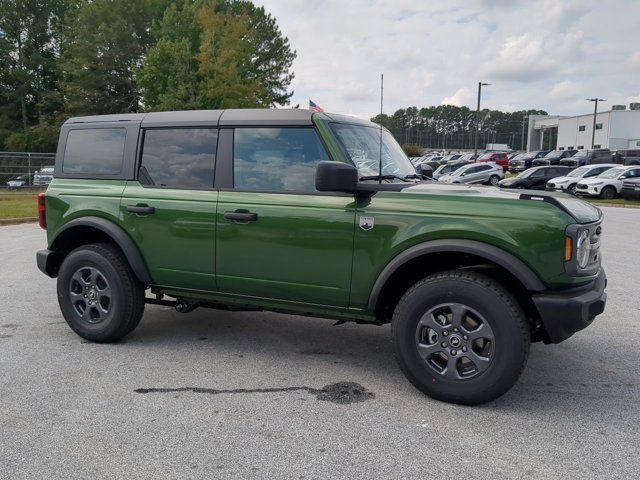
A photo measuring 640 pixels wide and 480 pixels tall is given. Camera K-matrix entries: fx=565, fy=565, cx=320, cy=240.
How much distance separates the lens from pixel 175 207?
4.53 meters

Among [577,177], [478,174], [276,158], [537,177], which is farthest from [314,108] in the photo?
[478,174]

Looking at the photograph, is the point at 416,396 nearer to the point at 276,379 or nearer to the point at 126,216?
the point at 276,379

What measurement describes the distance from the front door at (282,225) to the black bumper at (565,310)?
1288 millimetres

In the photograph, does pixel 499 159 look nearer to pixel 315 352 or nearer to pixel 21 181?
pixel 21 181

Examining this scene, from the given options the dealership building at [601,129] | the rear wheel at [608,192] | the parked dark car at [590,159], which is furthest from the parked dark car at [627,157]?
the dealership building at [601,129]

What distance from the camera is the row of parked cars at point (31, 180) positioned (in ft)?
80.7

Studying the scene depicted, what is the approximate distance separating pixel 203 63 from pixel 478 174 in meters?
16.3

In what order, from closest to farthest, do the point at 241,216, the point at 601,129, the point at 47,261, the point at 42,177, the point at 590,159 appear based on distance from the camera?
1. the point at 241,216
2. the point at 47,261
3. the point at 42,177
4. the point at 590,159
5. the point at 601,129

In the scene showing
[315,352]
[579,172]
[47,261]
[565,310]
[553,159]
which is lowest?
[315,352]

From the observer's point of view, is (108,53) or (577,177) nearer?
(577,177)

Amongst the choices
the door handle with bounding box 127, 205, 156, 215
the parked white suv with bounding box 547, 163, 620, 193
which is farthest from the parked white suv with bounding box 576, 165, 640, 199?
the door handle with bounding box 127, 205, 156, 215

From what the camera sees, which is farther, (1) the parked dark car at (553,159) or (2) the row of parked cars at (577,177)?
(1) the parked dark car at (553,159)

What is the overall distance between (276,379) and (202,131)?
206 centimetres

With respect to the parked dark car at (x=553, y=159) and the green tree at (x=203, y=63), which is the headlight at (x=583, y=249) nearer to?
the green tree at (x=203, y=63)
